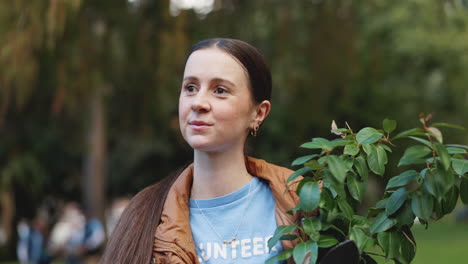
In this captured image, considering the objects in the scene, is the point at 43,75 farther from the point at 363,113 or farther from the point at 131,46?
the point at 363,113

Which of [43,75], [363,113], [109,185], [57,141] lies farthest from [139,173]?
[43,75]

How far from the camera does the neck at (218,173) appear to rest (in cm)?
247

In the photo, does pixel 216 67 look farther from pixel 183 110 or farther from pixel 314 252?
pixel 314 252

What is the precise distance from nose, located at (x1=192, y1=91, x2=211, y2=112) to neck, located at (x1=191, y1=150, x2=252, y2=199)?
0.62 feet

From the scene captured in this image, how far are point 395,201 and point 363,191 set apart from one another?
0.10 meters

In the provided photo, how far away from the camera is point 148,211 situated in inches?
97.4

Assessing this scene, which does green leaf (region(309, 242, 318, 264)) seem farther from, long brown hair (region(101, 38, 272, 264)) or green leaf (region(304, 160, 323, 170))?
long brown hair (region(101, 38, 272, 264))

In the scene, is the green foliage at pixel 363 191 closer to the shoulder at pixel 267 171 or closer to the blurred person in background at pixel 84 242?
the shoulder at pixel 267 171

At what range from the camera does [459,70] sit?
20.0 m

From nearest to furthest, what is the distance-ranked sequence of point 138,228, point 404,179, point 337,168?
point 337,168 < point 404,179 < point 138,228

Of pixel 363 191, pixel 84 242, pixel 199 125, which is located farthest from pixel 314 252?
pixel 84 242

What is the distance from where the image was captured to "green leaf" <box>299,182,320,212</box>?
2002 mm

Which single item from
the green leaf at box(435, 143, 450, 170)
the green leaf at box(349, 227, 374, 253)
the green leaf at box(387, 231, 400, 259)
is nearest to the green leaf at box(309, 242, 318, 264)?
the green leaf at box(349, 227, 374, 253)

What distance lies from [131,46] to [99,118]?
136 inches
